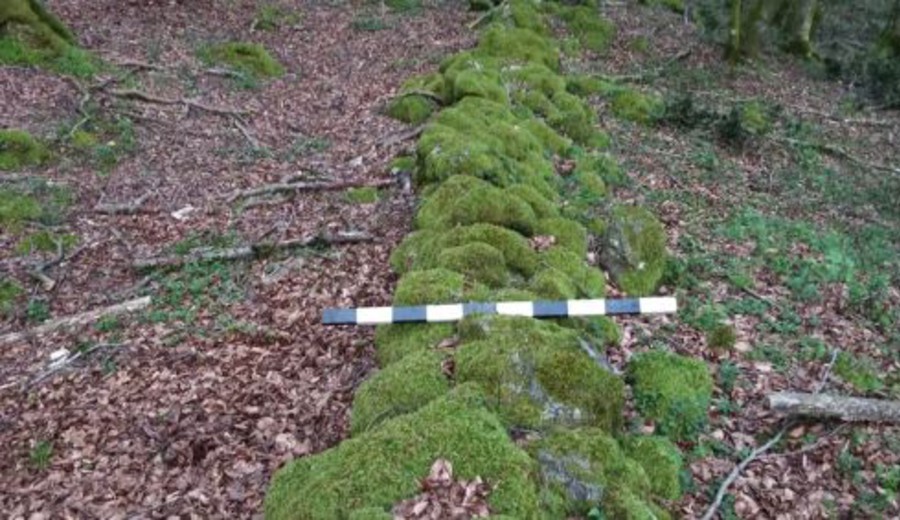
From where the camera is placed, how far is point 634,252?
7.43 metres

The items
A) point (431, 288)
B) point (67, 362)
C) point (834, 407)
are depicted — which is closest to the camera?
point (834, 407)

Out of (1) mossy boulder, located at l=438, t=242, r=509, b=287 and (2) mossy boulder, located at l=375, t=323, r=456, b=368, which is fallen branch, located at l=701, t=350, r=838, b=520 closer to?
(2) mossy boulder, located at l=375, t=323, r=456, b=368

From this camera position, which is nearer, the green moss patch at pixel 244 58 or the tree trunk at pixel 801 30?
the green moss patch at pixel 244 58

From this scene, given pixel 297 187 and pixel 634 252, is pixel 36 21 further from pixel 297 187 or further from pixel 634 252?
pixel 634 252

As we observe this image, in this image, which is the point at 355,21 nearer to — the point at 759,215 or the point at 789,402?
the point at 759,215

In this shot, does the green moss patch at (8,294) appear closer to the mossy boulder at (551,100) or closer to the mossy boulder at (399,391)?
the mossy boulder at (399,391)

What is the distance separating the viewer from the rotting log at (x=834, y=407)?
5309 mm

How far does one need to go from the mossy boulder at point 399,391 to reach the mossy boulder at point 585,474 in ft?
2.57

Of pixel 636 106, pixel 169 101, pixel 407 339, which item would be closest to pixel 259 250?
pixel 407 339

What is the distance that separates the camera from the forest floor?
16.6ft

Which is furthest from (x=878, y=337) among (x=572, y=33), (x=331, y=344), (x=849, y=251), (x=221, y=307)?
(x=572, y=33)

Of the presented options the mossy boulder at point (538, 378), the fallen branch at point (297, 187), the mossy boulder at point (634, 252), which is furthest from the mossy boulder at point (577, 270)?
the fallen branch at point (297, 187)

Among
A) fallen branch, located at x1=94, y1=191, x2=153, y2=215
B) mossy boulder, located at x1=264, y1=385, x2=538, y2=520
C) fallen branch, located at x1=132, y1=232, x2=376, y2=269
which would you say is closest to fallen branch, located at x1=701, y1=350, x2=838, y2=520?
mossy boulder, located at x1=264, y1=385, x2=538, y2=520

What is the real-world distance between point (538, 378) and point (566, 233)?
3.09 metres
